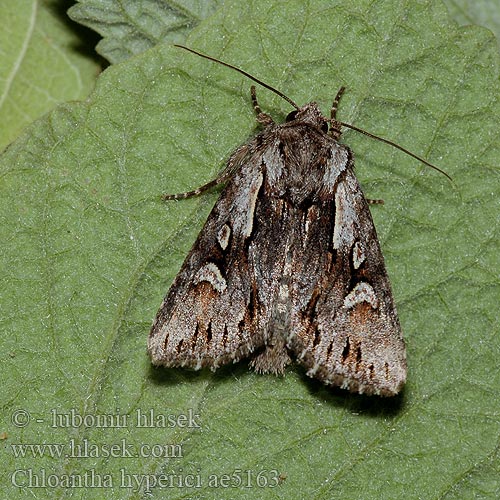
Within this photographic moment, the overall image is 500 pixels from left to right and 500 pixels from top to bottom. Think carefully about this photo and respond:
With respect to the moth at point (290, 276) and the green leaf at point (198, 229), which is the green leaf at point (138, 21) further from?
the moth at point (290, 276)

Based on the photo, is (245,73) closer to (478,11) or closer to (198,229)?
(198,229)

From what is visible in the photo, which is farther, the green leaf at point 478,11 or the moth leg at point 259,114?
the green leaf at point 478,11

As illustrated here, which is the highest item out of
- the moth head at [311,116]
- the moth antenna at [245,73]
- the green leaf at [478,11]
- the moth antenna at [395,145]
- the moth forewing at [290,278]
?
the moth antenna at [245,73]

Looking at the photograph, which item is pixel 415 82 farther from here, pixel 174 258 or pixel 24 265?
pixel 24 265

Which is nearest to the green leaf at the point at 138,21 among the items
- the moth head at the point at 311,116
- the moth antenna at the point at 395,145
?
the moth head at the point at 311,116

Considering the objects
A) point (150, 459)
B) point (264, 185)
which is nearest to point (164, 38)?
point (264, 185)

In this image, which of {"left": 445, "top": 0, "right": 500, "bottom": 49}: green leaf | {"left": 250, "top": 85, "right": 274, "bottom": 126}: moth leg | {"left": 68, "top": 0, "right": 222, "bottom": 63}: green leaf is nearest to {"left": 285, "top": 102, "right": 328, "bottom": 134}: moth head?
{"left": 250, "top": 85, "right": 274, "bottom": 126}: moth leg

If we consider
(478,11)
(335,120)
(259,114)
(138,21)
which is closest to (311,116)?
(335,120)

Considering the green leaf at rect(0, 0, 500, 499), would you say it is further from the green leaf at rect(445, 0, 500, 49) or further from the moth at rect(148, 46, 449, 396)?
the green leaf at rect(445, 0, 500, 49)
